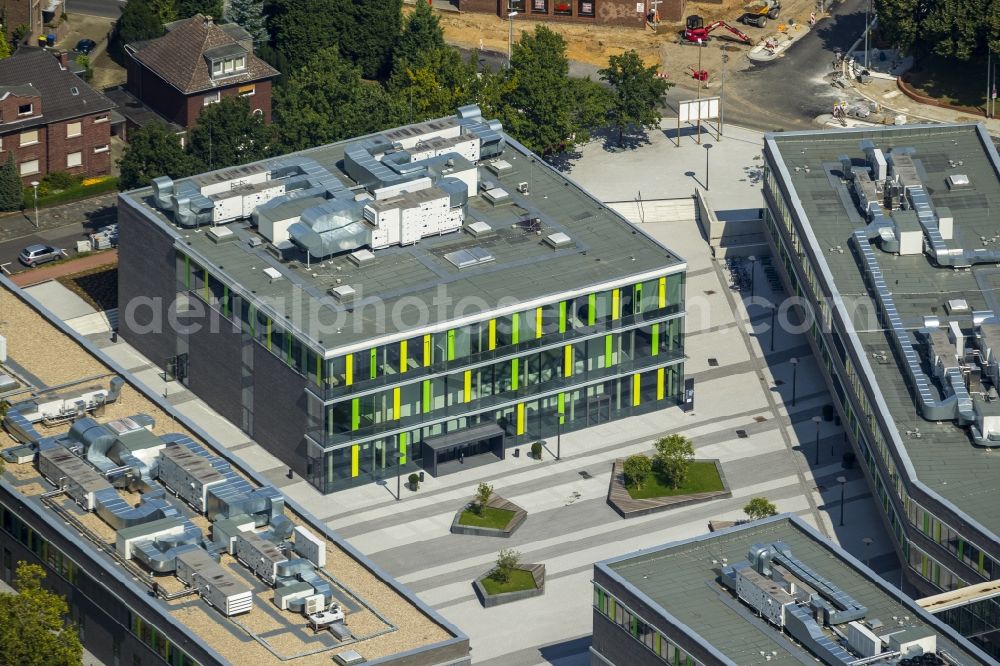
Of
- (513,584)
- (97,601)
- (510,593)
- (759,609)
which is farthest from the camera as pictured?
(513,584)

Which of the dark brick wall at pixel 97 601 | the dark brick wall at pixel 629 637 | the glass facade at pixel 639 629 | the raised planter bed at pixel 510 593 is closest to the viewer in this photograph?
the dark brick wall at pixel 629 637

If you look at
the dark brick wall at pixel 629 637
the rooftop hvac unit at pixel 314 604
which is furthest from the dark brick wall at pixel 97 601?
the dark brick wall at pixel 629 637

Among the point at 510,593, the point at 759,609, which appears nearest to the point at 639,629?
the point at 759,609

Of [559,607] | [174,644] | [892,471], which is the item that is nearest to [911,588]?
[892,471]

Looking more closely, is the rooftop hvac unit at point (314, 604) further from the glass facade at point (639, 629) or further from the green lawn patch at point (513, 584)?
the green lawn patch at point (513, 584)

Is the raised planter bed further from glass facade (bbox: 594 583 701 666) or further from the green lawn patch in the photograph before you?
glass facade (bbox: 594 583 701 666)

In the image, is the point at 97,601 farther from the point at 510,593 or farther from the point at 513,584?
the point at 513,584
